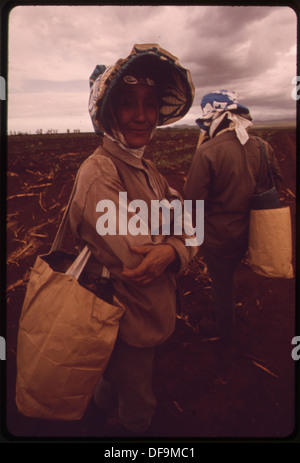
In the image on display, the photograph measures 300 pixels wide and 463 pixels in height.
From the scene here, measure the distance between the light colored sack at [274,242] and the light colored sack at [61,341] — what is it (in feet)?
3.65

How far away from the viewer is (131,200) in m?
1.26

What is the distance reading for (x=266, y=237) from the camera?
6.10 ft

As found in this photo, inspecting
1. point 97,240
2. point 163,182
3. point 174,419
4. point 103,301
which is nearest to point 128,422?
point 174,419

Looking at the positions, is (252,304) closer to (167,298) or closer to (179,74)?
(167,298)

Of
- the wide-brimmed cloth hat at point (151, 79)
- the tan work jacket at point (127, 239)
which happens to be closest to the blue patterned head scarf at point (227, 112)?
the wide-brimmed cloth hat at point (151, 79)

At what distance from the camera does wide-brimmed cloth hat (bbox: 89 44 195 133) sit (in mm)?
1107

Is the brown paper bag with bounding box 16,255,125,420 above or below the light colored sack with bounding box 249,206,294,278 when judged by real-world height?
below

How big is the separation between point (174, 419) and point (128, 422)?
2.07 feet

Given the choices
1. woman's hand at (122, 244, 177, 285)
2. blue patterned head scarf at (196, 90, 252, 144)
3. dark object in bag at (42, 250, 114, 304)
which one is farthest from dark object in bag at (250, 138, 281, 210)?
dark object in bag at (42, 250, 114, 304)

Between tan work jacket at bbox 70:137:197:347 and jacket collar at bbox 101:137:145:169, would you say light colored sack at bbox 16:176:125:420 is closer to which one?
tan work jacket at bbox 70:137:197:347

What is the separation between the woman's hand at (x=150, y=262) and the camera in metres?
1.10

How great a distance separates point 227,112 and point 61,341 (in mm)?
1749

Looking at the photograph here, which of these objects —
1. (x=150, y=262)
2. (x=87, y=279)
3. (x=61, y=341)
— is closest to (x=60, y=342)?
(x=61, y=341)

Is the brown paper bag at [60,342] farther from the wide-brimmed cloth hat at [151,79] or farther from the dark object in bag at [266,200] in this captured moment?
the dark object in bag at [266,200]
